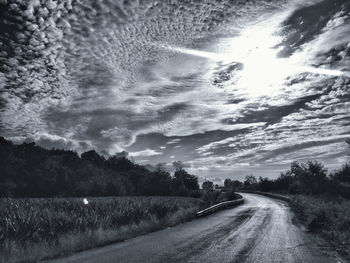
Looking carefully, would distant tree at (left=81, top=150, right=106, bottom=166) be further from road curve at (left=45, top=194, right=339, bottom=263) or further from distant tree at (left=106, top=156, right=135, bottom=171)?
road curve at (left=45, top=194, right=339, bottom=263)

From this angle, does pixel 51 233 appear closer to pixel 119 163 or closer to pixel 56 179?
pixel 56 179

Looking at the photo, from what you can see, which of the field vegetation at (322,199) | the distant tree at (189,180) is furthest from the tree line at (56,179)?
the field vegetation at (322,199)

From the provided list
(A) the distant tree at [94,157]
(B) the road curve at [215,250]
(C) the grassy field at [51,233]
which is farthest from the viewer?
(A) the distant tree at [94,157]

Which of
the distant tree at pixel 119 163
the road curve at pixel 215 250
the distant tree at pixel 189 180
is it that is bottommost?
the road curve at pixel 215 250

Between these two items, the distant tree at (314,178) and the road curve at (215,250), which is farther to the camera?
the distant tree at (314,178)

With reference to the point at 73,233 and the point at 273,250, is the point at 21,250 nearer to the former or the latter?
the point at 73,233

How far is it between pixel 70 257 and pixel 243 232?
766 cm

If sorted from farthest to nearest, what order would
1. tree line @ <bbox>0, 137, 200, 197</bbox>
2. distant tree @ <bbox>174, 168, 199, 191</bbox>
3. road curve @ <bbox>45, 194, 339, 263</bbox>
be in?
1. distant tree @ <bbox>174, 168, 199, 191</bbox>
2. tree line @ <bbox>0, 137, 200, 197</bbox>
3. road curve @ <bbox>45, 194, 339, 263</bbox>

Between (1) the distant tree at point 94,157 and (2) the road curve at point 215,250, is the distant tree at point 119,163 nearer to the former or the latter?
(1) the distant tree at point 94,157

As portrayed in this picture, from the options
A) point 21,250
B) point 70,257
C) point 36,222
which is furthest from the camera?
point 36,222

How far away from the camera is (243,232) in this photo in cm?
1347

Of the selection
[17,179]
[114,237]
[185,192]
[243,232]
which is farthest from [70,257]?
[185,192]

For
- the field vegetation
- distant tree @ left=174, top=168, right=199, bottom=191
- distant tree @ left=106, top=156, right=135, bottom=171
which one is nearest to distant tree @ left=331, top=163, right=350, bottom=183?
the field vegetation

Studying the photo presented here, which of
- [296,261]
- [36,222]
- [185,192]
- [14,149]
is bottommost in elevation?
[296,261]
